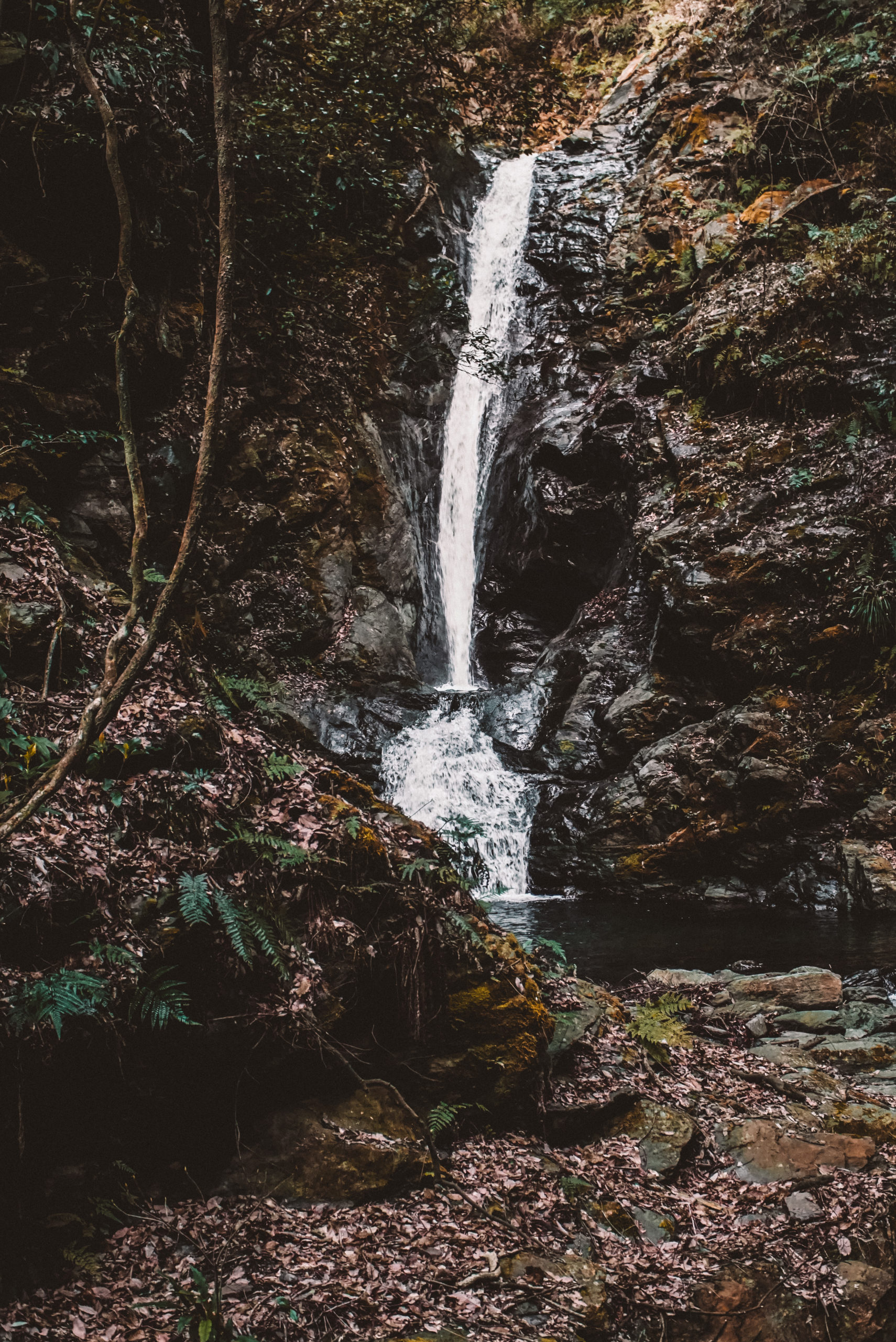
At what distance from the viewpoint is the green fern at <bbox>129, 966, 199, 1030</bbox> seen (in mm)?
2676

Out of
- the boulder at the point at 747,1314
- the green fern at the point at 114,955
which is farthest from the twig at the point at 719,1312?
the green fern at the point at 114,955

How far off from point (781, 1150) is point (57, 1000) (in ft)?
11.4

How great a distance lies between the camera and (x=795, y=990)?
5.94 meters

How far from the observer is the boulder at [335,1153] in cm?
297

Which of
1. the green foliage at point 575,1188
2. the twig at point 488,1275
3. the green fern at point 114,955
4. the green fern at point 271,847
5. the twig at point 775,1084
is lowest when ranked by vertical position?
the twig at point 488,1275

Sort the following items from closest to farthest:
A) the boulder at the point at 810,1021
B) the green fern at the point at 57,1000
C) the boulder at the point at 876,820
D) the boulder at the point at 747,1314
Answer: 1. the green fern at the point at 57,1000
2. the boulder at the point at 747,1314
3. the boulder at the point at 810,1021
4. the boulder at the point at 876,820

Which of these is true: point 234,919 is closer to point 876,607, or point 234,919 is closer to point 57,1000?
point 57,1000

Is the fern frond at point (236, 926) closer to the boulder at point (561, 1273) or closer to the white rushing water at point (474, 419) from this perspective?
the boulder at point (561, 1273)

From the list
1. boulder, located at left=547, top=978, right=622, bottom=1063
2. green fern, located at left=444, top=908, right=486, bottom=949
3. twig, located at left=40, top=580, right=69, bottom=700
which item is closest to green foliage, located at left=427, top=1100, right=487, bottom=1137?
boulder, located at left=547, top=978, right=622, bottom=1063

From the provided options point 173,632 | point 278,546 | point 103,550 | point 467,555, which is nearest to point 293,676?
point 278,546

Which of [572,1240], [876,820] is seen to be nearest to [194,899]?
[572,1240]

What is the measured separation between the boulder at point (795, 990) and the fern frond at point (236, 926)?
4.49m

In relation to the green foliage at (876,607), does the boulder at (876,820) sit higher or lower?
lower

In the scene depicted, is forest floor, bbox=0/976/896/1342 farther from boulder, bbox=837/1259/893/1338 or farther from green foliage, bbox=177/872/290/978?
green foliage, bbox=177/872/290/978
